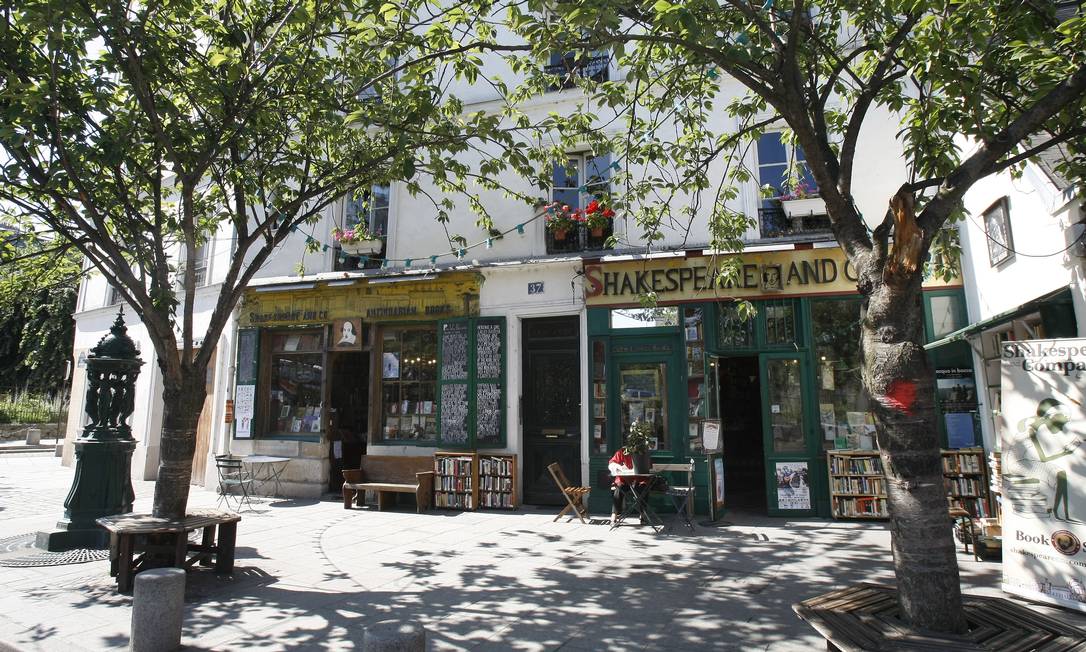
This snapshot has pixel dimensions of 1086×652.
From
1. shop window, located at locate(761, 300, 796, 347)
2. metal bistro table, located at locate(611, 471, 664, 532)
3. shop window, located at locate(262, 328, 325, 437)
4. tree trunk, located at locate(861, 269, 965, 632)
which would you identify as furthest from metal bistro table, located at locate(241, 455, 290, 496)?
tree trunk, located at locate(861, 269, 965, 632)

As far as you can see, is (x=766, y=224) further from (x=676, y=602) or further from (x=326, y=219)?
(x=326, y=219)

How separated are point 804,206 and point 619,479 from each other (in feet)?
16.1

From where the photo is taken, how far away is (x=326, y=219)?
1176 cm

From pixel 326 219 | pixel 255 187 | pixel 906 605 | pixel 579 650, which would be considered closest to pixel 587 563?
pixel 579 650

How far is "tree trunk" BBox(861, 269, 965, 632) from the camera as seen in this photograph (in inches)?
135

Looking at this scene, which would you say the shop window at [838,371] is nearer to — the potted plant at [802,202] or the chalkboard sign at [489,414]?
the potted plant at [802,202]

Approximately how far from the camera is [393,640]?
3080 millimetres

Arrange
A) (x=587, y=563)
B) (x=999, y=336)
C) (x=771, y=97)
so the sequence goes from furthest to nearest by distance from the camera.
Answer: (x=999, y=336) → (x=587, y=563) → (x=771, y=97)

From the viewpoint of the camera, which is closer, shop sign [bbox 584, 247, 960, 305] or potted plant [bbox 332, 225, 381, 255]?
shop sign [bbox 584, 247, 960, 305]

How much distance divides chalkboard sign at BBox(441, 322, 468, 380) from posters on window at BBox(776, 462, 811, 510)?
16.7 ft

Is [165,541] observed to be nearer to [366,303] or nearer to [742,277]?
[366,303]

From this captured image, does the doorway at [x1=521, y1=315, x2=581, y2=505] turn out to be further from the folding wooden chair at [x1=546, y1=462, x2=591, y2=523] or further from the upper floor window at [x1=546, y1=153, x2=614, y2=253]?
the upper floor window at [x1=546, y1=153, x2=614, y2=253]

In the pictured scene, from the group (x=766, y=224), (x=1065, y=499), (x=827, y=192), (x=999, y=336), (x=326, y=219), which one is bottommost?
(x=1065, y=499)

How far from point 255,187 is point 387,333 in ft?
14.9
